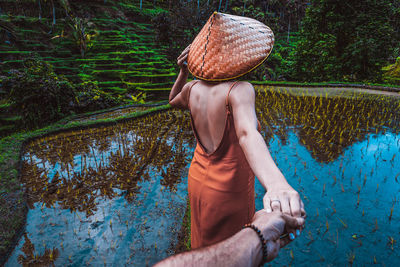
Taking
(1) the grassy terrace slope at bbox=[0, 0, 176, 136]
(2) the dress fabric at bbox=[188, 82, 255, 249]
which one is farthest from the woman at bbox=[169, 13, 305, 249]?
(1) the grassy terrace slope at bbox=[0, 0, 176, 136]

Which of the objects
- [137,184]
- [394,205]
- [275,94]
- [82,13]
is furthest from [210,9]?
[82,13]

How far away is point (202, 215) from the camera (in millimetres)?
1106

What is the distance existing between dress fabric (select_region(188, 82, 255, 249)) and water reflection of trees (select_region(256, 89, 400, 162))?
2.86 m

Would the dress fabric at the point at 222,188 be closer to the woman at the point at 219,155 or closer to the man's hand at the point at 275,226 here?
the woman at the point at 219,155

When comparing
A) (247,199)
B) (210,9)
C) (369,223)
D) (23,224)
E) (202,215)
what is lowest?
(23,224)

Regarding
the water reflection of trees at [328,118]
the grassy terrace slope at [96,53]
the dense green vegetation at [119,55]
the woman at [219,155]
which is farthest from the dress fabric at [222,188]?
the grassy terrace slope at [96,53]

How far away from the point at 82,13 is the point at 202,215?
17.1m

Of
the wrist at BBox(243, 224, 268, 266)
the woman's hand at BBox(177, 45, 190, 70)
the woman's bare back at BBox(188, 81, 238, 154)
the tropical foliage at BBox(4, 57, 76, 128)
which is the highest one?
the woman's hand at BBox(177, 45, 190, 70)

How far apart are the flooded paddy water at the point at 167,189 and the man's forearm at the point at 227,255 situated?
1673 millimetres

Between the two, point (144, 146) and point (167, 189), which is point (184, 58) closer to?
point (167, 189)

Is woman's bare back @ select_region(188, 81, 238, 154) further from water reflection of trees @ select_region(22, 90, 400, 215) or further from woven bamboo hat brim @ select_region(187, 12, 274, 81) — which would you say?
water reflection of trees @ select_region(22, 90, 400, 215)

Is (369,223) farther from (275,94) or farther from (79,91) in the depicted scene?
(79,91)

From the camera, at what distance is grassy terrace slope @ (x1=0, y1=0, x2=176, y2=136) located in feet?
33.0

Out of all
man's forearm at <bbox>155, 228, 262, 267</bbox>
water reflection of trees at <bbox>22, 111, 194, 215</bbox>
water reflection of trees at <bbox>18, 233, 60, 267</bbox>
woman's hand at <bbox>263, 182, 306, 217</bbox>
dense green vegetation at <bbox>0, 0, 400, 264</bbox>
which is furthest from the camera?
dense green vegetation at <bbox>0, 0, 400, 264</bbox>
